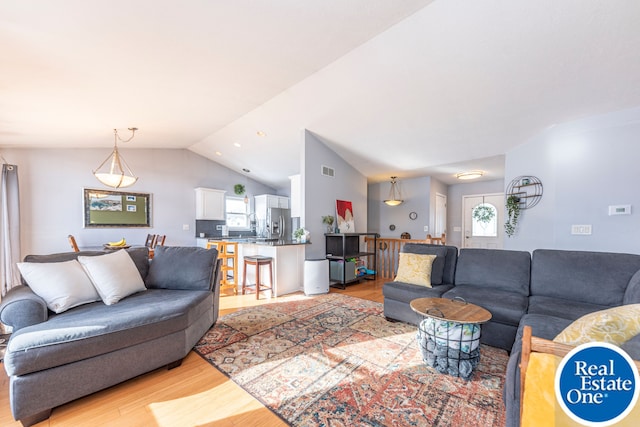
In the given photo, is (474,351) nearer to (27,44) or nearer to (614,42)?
(614,42)

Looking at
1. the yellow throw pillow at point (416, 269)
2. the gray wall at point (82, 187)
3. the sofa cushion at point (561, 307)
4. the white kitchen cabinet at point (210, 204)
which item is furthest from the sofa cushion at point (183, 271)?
the white kitchen cabinet at point (210, 204)

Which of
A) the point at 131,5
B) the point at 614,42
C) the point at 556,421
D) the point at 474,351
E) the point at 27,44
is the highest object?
the point at 614,42

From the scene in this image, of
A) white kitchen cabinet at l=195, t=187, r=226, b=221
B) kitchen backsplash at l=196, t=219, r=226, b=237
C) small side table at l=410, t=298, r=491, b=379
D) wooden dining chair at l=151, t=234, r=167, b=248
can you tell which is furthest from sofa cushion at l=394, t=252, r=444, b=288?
kitchen backsplash at l=196, t=219, r=226, b=237

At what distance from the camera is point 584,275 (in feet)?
8.57

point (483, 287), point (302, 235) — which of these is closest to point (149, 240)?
point (302, 235)

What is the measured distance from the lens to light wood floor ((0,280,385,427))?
1677 millimetres

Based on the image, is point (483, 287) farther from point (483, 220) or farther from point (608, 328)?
point (483, 220)

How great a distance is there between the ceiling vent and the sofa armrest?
4.28 metres

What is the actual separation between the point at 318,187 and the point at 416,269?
8.55ft

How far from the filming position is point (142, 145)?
5.77 meters

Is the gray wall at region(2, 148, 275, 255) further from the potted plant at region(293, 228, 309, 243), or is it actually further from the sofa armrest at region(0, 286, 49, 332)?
the sofa armrest at region(0, 286, 49, 332)

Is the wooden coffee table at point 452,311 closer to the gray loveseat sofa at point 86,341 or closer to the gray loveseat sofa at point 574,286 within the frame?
the gray loveseat sofa at point 574,286

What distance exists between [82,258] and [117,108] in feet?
6.78

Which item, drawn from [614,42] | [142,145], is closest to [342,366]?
[614,42]
